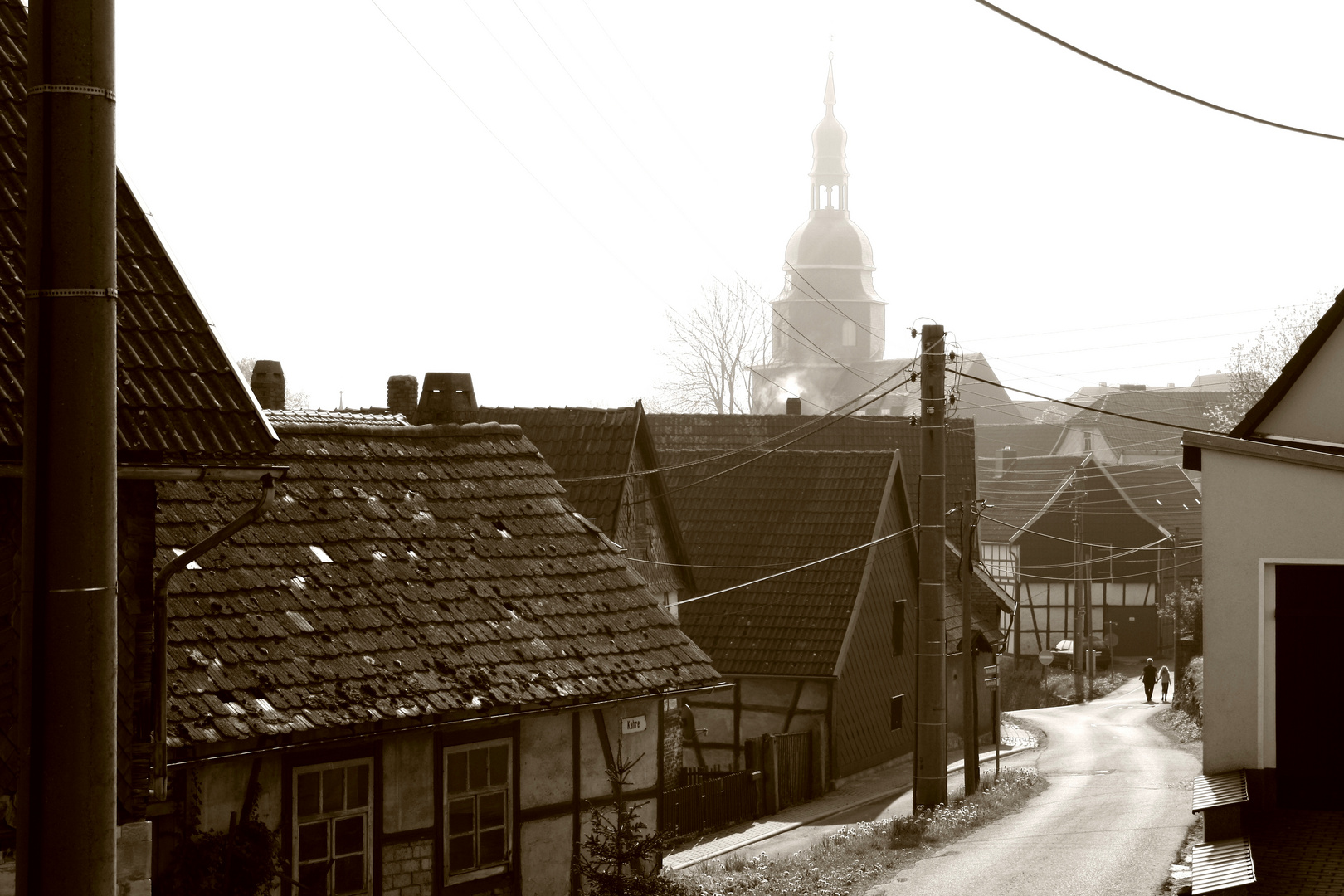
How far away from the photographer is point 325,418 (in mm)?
17000

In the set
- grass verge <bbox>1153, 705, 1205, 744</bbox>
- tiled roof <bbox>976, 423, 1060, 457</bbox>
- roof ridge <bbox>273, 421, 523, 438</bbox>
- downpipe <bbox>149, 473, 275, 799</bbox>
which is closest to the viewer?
downpipe <bbox>149, 473, 275, 799</bbox>

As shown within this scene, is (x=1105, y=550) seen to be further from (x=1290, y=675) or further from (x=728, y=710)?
(x=1290, y=675)

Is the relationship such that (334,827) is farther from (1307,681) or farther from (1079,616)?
(1079,616)

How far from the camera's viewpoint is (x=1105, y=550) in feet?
185

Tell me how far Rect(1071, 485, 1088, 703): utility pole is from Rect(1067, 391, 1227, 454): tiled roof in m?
26.8

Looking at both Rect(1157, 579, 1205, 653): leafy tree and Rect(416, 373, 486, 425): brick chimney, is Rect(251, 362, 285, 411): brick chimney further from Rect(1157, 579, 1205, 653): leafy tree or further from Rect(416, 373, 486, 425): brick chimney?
Rect(1157, 579, 1205, 653): leafy tree

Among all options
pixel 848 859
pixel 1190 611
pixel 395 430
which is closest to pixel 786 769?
pixel 848 859

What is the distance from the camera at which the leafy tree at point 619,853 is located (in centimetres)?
1285

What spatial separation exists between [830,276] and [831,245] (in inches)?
111

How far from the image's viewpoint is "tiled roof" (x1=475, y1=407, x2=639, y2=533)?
22.2 metres

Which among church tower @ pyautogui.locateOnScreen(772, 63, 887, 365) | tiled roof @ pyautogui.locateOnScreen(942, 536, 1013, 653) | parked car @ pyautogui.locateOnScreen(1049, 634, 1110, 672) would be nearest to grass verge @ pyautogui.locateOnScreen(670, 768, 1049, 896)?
tiled roof @ pyautogui.locateOnScreen(942, 536, 1013, 653)

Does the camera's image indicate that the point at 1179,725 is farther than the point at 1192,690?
No

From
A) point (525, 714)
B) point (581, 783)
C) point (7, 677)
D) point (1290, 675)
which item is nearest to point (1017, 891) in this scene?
point (1290, 675)

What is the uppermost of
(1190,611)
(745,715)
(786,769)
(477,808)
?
(477,808)
